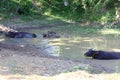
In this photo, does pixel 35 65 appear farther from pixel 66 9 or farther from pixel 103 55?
pixel 66 9

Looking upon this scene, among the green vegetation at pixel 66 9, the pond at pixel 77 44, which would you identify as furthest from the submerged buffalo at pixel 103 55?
the green vegetation at pixel 66 9

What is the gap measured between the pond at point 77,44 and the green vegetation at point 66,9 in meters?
5.91

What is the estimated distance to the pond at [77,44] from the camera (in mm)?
14241

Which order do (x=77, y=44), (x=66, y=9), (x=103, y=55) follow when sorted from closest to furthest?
(x=103, y=55)
(x=77, y=44)
(x=66, y=9)

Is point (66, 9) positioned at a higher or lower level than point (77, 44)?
higher

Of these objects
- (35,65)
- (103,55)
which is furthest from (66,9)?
(35,65)

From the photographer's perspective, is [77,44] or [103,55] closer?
[103,55]

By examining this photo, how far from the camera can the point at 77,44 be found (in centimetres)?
1756

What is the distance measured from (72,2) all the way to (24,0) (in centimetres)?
410

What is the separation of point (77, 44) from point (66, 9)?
12977mm

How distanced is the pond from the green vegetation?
19.4 ft

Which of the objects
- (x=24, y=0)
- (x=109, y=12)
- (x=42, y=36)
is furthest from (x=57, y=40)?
(x=24, y=0)

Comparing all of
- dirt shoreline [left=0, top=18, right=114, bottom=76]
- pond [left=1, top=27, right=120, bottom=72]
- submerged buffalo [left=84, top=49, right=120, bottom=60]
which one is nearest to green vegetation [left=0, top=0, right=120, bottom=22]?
pond [left=1, top=27, right=120, bottom=72]

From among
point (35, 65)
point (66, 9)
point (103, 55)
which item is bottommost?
point (103, 55)
